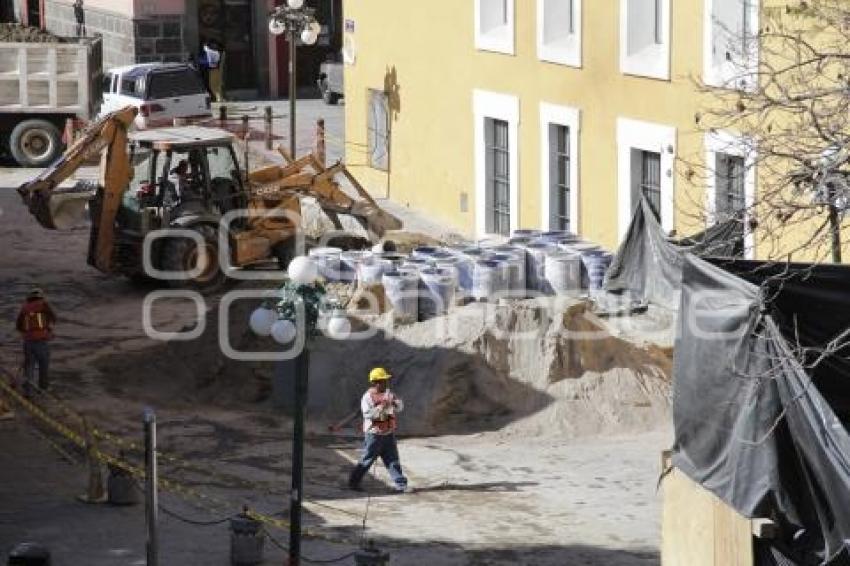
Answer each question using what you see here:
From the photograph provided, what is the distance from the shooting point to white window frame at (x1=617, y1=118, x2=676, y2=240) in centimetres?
2767

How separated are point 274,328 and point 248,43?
3154 centimetres

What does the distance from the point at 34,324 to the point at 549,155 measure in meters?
9.06

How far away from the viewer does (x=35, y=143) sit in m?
40.5

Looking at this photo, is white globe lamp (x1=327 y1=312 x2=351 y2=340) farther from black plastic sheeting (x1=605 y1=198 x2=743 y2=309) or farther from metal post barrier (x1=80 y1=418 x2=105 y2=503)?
black plastic sheeting (x1=605 y1=198 x2=743 y2=309)

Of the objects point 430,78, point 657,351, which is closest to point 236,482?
point 657,351

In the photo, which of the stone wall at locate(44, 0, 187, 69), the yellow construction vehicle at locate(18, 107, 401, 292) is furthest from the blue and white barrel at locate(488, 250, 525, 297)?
the stone wall at locate(44, 0, 187, 69)

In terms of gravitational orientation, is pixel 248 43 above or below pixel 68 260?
above

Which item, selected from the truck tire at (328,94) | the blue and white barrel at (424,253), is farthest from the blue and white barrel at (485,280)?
the truck tire at (328,94)

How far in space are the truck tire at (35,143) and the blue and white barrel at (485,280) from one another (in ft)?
57.9

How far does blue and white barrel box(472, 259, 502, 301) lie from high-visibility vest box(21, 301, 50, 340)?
491 cm

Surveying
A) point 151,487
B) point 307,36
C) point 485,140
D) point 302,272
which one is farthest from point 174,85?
point 151,487

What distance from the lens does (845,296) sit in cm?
1570

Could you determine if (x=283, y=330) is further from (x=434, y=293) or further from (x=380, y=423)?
(x=434, y=293)

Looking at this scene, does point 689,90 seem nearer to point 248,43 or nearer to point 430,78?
point 430,78
